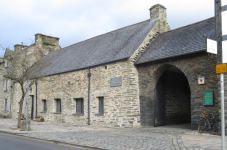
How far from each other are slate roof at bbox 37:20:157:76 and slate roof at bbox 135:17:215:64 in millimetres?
1026

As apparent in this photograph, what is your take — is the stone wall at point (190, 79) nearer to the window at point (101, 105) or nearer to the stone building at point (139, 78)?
the stone building at point (139, 78)

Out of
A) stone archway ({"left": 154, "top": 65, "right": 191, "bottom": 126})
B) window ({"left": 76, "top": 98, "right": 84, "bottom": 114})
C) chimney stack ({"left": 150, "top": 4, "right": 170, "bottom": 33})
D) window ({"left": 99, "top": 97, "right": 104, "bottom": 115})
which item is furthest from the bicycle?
window ({"left": 76, "top": 98, "right": 84, "bottom": 114})

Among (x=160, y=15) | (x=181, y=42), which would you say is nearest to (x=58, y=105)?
(x=160, y=15)

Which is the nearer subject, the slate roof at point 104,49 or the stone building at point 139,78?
the stone building at point 139,78

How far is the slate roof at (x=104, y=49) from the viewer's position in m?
15.0

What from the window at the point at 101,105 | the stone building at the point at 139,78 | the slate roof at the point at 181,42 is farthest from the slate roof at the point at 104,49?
the window at the point at 101,105

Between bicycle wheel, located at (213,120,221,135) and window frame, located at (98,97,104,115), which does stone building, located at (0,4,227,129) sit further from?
bicycle wheel, located at (213,120,221,135)

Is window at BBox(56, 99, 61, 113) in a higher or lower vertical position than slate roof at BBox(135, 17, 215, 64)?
lower

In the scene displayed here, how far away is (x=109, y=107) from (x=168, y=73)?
4865 millimetres

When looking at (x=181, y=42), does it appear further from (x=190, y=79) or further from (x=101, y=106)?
(x=101, y=106)

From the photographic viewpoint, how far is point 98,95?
1497cm

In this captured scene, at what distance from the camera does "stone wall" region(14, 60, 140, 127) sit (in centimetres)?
1325

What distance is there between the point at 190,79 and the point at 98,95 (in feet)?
20.2

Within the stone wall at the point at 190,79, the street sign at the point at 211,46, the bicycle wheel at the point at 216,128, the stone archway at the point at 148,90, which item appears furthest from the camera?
the stone archway at the point at 148,90
